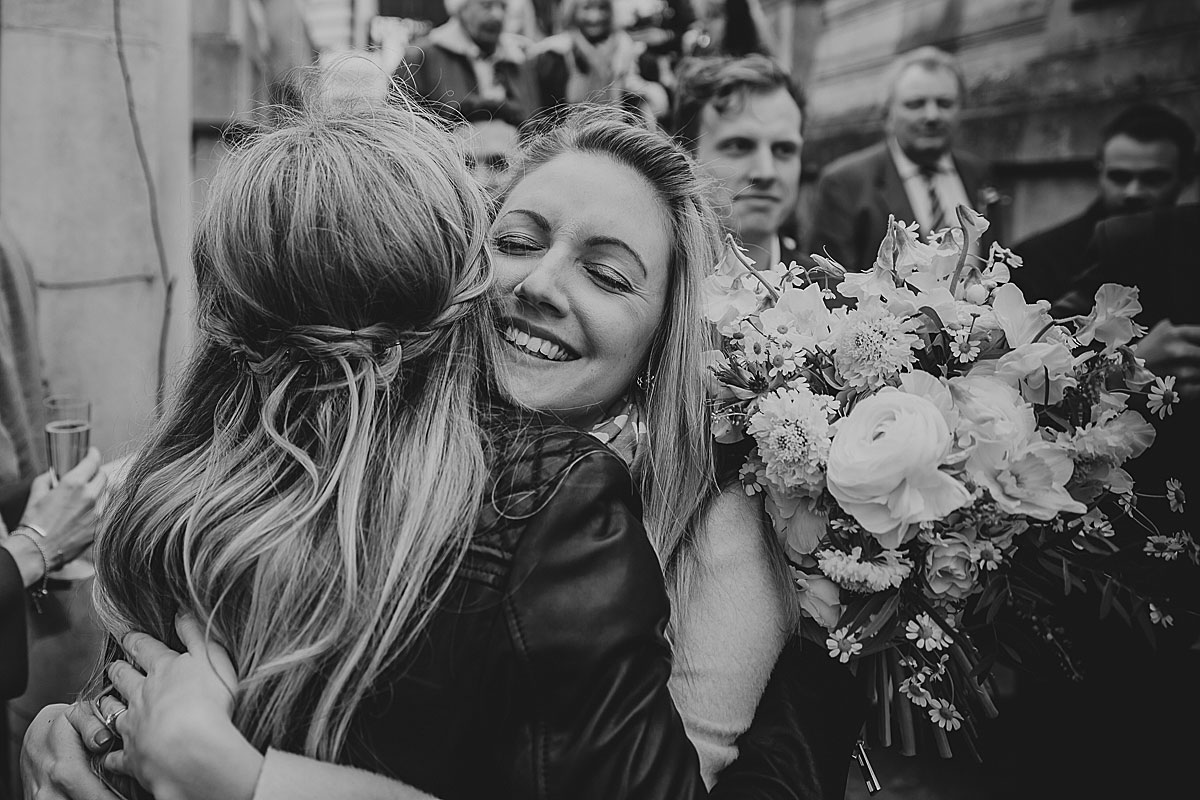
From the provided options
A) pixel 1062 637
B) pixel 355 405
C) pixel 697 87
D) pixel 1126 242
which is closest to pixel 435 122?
pixel 355 405

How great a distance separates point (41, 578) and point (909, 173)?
464 centimetres

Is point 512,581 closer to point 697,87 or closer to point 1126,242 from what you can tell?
point 1126,242

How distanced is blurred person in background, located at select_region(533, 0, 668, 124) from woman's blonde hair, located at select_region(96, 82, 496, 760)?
19.8 feet

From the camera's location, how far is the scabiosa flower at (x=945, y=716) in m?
1.74

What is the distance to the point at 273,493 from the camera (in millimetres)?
1458

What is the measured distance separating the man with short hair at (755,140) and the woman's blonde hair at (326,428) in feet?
7.53

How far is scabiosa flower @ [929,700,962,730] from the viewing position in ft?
5.69

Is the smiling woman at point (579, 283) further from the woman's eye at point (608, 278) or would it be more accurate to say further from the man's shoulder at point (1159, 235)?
the man's shoulder at point (1159, 235)

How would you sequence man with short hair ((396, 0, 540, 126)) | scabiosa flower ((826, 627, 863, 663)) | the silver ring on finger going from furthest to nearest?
man with short hair ((396, 0, 540, 126))
scabiosa flower ((826, 627, 863, 663))
the silver ring on finger

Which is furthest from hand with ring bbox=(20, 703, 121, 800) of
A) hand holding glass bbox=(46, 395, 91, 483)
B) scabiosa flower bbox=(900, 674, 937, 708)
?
scabiosa flower bbox=(900, 674, 937, 708)

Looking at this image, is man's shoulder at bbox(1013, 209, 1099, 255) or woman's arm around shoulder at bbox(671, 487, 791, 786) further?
man's shoulder at bbox(1013, 209, 1099, 255)

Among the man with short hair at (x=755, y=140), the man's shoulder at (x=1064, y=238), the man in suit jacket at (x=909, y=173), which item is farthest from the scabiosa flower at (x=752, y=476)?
the man in suit jacket at (x=909, y=173)

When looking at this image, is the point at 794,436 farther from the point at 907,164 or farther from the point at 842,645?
the point at 907,164

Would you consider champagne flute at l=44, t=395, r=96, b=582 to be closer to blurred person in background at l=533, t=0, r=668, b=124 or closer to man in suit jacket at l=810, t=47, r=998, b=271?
man in suit jacket at l=810, t=47, r=998, b=271
